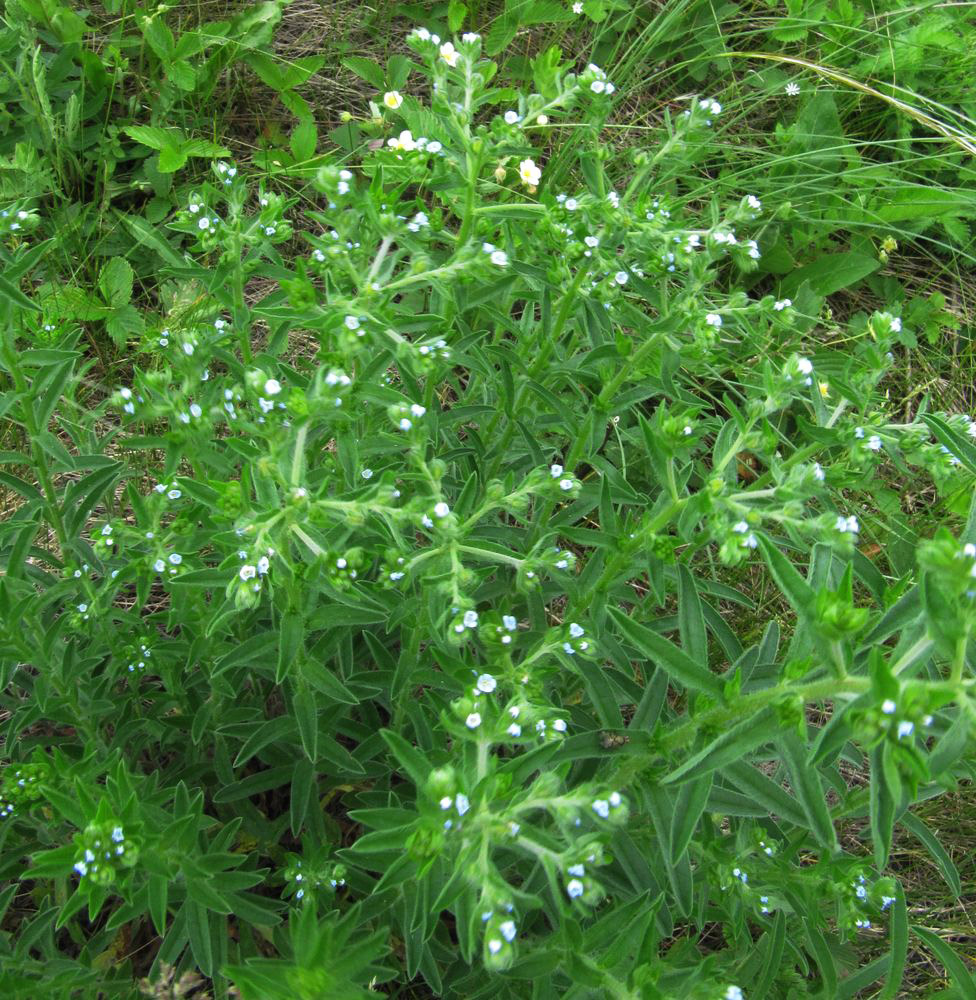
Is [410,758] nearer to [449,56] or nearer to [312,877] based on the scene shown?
[312,877]

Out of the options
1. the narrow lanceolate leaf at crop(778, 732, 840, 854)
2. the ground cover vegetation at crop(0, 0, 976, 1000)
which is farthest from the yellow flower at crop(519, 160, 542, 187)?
the narrow lanceolate leaf at crop(778, 732, 840, 854)

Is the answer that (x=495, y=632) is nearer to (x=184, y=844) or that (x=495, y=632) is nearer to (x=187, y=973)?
(x=184, y=844)

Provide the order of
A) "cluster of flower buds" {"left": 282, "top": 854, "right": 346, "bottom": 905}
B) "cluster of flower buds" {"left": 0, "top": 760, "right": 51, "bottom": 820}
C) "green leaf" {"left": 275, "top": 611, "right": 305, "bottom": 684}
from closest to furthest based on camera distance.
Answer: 1. "green leaf" {"left": 275, "top": 611, "right": 305, "bottom": 684}
2. "cluster of flower buds" {"left": 0, "top": 760, "right": 51, "bottom": 820}
3. "cluster of flower buds" {"left": 282, "top": 854, "right": 346, "bottom": 905}

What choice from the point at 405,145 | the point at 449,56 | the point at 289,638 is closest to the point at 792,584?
the point at 289,638

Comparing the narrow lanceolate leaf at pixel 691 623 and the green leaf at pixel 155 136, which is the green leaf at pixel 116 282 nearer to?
the green leaf at pixel 155 136

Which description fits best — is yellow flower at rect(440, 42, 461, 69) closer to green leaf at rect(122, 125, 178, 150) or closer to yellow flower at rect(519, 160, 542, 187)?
yellow flower at rect(519, 160, 542, 187)
